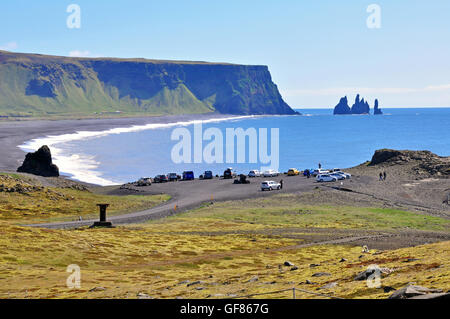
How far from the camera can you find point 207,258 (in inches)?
1399

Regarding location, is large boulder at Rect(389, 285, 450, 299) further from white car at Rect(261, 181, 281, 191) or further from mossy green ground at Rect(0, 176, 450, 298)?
white car at Rect(261, 181, 281, 191)

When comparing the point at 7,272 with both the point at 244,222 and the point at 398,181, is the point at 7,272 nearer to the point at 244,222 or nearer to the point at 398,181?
the point at 244,222

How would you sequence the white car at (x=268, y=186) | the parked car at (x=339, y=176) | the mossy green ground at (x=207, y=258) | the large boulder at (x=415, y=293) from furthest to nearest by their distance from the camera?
the parked car at (x=339, y=176), the white car at (x=268, y=186), the mossy green ground at (x=207, y=258), the large boulder at (x=415, y=293)

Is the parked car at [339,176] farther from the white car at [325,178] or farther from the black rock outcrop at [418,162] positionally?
the black rock outcrop at [418,162]

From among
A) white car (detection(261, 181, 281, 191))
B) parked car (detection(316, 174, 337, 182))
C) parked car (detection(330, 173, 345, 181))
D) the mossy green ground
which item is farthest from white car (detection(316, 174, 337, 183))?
the mossy green ground

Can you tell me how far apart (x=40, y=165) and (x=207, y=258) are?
180ft

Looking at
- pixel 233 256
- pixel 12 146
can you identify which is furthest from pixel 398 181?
pixel 12 146

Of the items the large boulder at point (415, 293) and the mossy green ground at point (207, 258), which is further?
the mossy green ground at point (207, 258)

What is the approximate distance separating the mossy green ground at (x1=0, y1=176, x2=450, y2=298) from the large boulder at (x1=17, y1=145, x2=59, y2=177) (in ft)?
85.8

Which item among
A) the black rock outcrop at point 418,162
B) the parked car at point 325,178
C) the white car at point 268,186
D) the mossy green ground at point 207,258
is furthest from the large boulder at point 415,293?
the black rock outcrop at point 418,162

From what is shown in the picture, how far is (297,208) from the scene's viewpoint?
195 feet

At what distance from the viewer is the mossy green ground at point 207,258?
2384 centimetres

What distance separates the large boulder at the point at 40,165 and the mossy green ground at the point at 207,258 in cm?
2615
